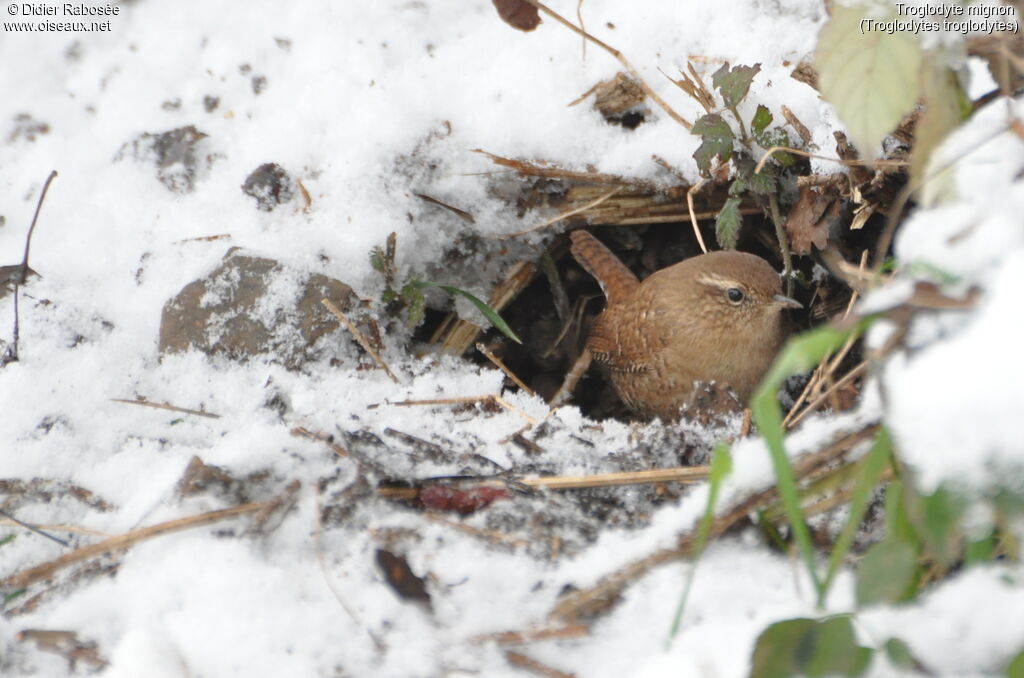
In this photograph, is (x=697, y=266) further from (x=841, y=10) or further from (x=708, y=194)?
(x=841, y=10)

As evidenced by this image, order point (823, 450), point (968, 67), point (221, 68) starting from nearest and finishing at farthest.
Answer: point (968, 67) < point (823, 450) < point (221, 68)

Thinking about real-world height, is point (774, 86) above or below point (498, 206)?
above

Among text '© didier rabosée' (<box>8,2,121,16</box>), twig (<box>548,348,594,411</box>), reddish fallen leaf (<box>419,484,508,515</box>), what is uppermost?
text '© didier rabosée' (<box>8,2,121,16</box>)

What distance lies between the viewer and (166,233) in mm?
3172

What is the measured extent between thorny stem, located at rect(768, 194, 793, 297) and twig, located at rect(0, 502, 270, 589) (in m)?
1.95

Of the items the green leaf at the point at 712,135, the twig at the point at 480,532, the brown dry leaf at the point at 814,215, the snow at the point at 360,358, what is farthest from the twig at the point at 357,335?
the brown dry leaf at the point at 814,215

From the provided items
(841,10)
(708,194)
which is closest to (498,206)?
(708,194)

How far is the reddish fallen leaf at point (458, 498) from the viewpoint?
87.3 inches

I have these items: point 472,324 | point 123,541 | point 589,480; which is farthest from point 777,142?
point 123,541

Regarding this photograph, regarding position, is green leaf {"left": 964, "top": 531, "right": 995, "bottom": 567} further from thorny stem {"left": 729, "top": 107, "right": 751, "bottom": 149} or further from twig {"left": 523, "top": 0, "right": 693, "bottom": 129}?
twig {"left": 523, "top": 0, "right": 693, "bottom": 129}

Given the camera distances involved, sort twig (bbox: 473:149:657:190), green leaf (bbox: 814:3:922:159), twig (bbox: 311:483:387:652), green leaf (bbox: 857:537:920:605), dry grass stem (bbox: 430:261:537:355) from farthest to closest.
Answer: dry grass stem (bbox: 430:261:537:355)
twig (bbox: 473:149:657:190)
twig (bbox: 311:483:387:652)
green leaf (bbox: 814:3:922:159)
green leaf (bbox: 857:537:920:605)

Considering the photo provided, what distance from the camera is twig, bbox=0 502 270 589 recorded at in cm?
210

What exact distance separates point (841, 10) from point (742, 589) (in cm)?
111

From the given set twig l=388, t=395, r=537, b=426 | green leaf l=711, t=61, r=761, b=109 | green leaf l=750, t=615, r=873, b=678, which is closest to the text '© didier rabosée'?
twig l=388, t=395, r=537, b=426
